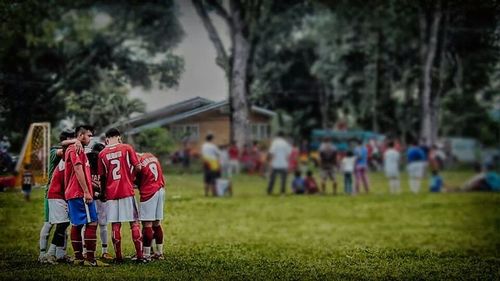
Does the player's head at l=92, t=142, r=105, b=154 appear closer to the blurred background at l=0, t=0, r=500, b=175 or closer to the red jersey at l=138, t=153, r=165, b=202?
the red jersey at l=138, t=153, r=165, b=202

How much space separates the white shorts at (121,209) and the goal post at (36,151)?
3.79ft

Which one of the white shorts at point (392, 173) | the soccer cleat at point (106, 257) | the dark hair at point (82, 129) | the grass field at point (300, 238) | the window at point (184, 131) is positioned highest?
the window at point (184, 131)

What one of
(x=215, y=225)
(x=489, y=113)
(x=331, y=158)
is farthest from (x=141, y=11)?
(x=489, y=113)

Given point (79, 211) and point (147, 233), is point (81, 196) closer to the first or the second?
point (79, 211)

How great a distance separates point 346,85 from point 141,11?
17.1 meters

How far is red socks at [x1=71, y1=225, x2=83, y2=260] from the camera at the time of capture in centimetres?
586

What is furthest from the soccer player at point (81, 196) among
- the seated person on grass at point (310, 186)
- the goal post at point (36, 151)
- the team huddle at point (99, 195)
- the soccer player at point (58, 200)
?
the seated person on grass at point (310, 186)

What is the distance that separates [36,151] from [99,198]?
1.41 metres

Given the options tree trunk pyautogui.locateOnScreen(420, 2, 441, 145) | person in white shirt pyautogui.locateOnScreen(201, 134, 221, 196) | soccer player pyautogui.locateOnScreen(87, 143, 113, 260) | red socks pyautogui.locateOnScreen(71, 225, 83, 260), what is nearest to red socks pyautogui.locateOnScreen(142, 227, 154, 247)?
soccer player pyautogui.locateOnScreen(87, 143, 113, 260)

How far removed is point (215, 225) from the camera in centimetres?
1141

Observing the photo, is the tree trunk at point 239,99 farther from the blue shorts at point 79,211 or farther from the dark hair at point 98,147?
the blue shorts at point 79,211

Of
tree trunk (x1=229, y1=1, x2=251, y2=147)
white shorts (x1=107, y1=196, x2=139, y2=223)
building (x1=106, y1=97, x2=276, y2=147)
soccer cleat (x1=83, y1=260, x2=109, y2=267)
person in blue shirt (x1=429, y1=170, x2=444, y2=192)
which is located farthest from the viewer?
person in blue shirt (x1=429, y1=170, x2=444, y2=192)

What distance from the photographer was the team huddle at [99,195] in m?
5.80

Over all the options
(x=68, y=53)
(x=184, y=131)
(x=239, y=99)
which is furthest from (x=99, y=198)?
(x=68, y=53)
